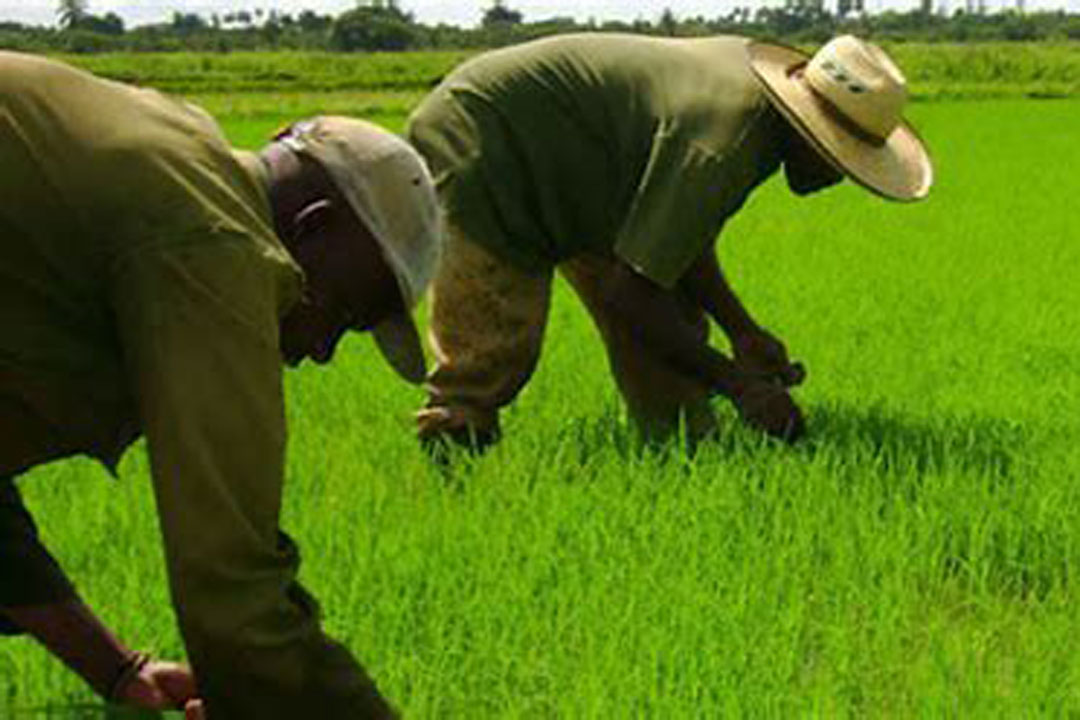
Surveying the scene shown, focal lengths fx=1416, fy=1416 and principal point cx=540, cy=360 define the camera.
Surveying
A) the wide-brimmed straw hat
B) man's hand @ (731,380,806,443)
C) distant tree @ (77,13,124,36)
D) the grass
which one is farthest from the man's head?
distant tree @ (77,13,124,36)

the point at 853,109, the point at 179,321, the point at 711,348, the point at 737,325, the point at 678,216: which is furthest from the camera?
the point at 737,325

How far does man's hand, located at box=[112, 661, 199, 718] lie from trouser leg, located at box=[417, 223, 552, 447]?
1.49 metres

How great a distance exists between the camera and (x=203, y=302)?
3.97 feet

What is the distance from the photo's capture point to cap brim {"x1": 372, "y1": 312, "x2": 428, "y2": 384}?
1596 mm

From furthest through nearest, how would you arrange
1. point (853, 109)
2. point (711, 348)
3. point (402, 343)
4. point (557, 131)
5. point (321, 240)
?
point (557, 131) < point (711, 348) < point (853, 109) < point (402, 343) < point (321, 240)

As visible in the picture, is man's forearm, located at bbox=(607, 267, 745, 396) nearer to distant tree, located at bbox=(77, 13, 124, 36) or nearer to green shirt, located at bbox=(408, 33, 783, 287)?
green shirt, located at bbox=(408, 33, 783, 287)

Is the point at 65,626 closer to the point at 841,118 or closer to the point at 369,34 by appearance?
the point at 841,118

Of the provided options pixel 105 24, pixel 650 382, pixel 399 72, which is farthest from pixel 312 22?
pixel 650 382

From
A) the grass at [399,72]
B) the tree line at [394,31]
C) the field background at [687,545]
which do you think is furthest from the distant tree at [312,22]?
the field background at [687,545]

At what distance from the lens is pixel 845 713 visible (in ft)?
6.43

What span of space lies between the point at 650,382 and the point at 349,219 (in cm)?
215

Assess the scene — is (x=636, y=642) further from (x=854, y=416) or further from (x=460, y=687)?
(x=854, y=416)

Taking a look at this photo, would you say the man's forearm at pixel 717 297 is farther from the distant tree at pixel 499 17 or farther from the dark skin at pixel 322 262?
the distant tree at pixel 499 17

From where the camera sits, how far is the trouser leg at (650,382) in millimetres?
3484
